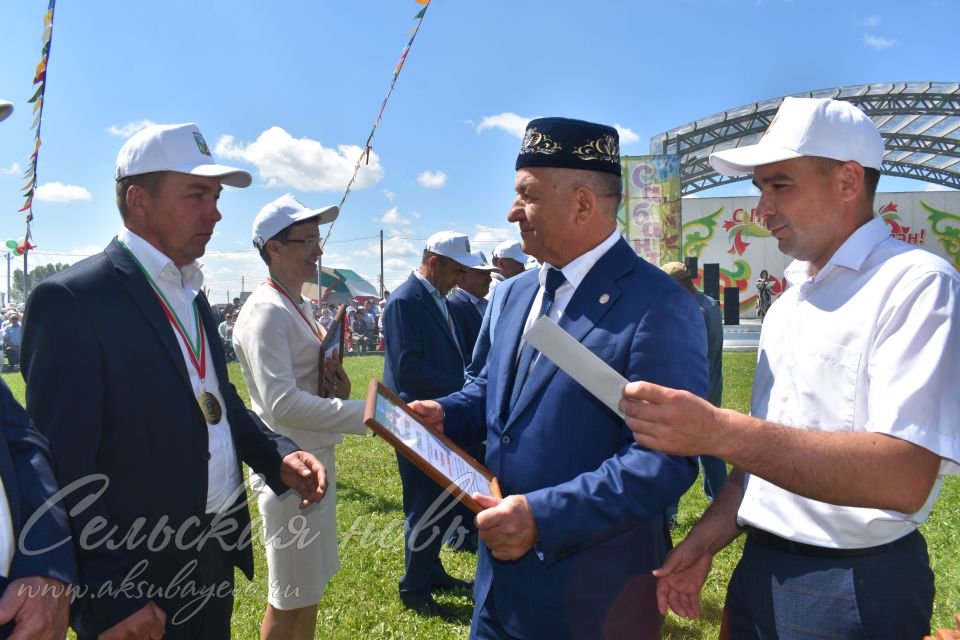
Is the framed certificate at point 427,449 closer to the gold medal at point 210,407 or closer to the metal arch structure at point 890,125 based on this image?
the gold medal at point 210,407

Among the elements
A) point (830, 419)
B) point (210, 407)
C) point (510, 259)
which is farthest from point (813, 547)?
point (510, 259)

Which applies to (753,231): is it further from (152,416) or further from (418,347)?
(152,416)

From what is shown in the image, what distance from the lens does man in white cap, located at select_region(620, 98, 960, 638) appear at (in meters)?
1.53

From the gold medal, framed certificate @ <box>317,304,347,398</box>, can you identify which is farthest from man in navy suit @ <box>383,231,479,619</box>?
the gold medal

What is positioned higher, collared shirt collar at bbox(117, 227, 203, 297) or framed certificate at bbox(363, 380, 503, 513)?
collared shirt collar at bbox(117, 227, 203, 297)

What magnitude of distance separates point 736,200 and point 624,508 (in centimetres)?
3213

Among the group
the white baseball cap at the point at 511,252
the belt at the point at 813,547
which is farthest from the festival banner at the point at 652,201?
the belt at the point at 813,547

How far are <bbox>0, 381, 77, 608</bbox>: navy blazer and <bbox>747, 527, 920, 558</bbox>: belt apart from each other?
1959 millimetres

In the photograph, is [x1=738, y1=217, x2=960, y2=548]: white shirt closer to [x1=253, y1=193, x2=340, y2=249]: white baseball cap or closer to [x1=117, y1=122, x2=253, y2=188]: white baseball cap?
[x1=117, y1=122, x2=253, y2=188]: white baseball cap

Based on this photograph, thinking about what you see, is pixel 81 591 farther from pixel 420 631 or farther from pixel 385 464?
pixel 385 464

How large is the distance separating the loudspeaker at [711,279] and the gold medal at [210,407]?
3023 centimetres

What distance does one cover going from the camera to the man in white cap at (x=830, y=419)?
1534mm

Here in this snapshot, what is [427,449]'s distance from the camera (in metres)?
1.95

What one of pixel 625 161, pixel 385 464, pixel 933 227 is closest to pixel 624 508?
pixel 385 464
